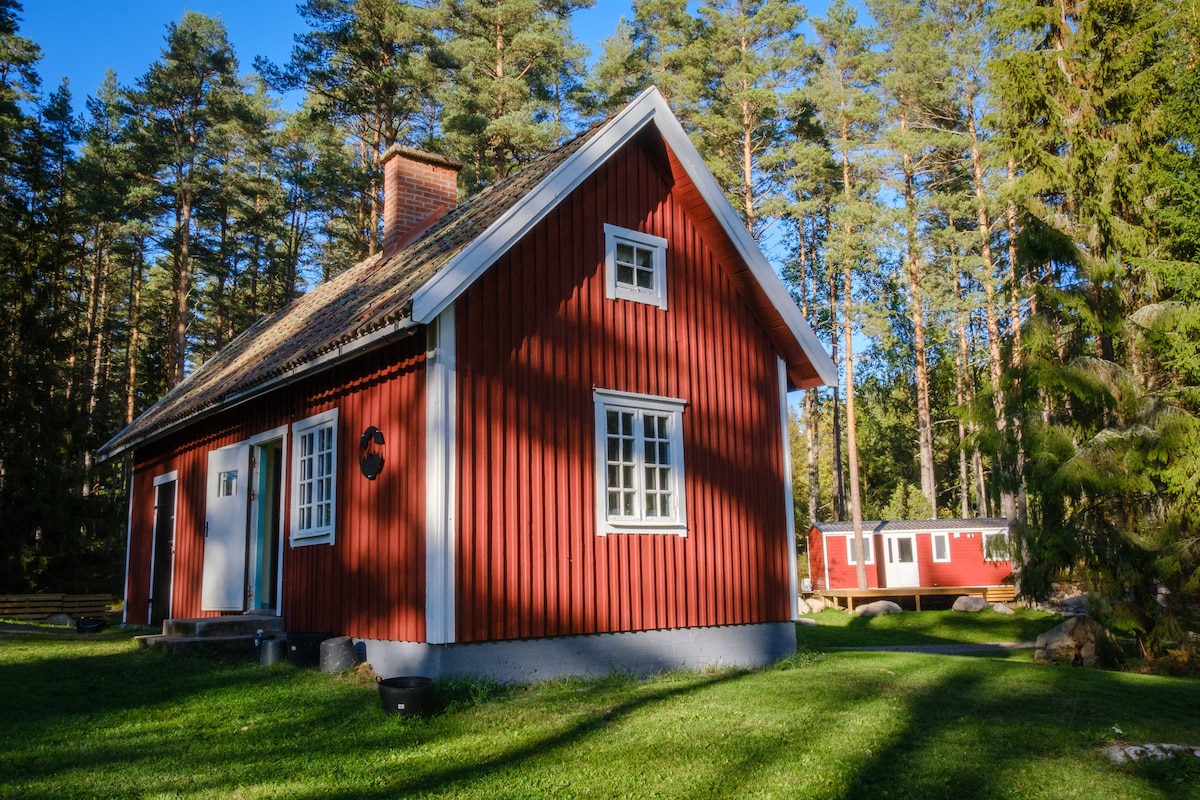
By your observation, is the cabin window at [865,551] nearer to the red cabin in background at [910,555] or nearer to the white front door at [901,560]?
the red cabin in background at [910,555]

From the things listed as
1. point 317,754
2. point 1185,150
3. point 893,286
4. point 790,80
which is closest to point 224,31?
point 790,80

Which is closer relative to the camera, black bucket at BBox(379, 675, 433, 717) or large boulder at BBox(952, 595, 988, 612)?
black bucket at BBox(379, 675, 433, 717)

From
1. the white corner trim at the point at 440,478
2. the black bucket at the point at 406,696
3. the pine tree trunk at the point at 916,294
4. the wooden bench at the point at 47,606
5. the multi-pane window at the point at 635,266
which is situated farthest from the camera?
the pine tree trunk at the point at 916,294

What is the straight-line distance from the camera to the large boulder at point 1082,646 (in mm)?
13922

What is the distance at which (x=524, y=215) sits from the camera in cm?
969

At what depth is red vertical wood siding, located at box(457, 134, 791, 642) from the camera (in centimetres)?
920

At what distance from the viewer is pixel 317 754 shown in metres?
6.57

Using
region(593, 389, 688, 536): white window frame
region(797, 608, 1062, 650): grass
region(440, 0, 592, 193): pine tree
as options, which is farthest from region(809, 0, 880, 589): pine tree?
region(593, 389, 688, 536): white window frame

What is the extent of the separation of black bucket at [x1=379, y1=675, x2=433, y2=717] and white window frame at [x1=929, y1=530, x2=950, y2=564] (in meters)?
27.3

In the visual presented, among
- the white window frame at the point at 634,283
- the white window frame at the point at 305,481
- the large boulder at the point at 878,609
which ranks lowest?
the large boulder at the point at 878,609

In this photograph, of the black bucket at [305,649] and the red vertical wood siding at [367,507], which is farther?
the black bucket at [305,649]

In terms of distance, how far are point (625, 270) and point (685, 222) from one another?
4.20ft

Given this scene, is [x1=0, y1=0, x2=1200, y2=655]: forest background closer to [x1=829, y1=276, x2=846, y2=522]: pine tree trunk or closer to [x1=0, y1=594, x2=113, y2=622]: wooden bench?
[x1=829, y1=276, x2=846, y2=522]: pine tree trunk

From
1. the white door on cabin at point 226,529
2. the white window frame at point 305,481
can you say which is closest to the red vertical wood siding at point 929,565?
the white door on cabin at point 226,529
